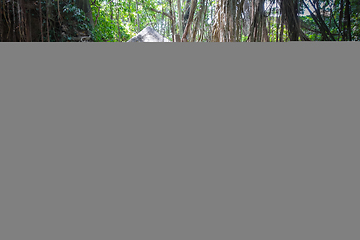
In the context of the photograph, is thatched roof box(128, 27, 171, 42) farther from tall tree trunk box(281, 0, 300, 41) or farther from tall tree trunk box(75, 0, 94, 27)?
tall tree trunk box(281, 0, 300, 41)

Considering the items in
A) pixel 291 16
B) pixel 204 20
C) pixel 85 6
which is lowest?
pixel 291 16

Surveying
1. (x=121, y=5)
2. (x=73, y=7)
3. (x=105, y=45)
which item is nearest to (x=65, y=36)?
(x=73, y=7)

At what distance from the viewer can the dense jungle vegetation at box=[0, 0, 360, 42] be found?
1592 millimetres

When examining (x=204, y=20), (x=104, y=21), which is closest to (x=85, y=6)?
(x=104, y=21)

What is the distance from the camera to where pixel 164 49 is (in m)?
→ 0.40

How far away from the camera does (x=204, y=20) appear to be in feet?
8.70

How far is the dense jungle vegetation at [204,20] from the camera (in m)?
1.59

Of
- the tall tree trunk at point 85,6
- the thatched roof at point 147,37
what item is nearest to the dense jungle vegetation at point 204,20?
the tall tree trunk at point 85,6

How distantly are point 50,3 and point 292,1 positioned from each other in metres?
2.69

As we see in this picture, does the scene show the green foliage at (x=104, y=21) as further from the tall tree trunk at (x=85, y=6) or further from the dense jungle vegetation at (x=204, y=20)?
the tall tree trunk at (x=85, y=6)

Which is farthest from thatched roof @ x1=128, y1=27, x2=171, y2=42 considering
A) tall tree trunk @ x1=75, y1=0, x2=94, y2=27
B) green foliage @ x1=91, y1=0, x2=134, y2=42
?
tall tree trunk @ x1=75, y1=0, x2=94, y2=27

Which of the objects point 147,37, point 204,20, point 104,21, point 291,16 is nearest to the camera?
point 291,16

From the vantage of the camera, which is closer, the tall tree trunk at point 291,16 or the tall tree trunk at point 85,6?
the tall tree trunk at point 291,16

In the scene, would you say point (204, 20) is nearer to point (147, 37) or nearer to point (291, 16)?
point (291, 16)
